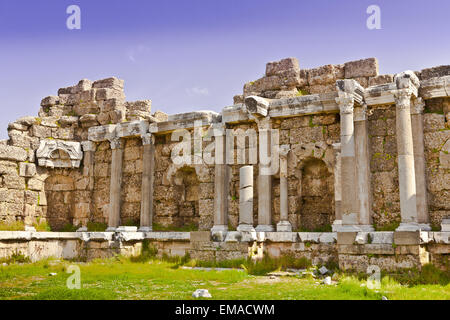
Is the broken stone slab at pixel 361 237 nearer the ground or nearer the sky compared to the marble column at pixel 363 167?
nearer the ground

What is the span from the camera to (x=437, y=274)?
1041 centimetres

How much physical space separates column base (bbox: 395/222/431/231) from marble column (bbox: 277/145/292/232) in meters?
2.94

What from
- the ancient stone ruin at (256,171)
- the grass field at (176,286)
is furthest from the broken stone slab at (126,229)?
the grass field at (176,286)

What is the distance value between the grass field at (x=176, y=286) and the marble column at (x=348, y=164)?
5.95 ft

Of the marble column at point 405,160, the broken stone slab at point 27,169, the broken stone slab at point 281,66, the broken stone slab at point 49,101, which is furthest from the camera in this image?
the broken stone slab at point 49,101

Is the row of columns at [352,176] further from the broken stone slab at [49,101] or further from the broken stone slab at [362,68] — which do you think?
the broken stone slab at [49,101]

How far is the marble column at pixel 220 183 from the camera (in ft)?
46.1

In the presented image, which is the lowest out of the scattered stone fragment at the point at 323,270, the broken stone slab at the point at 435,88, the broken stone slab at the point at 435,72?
the scattered stone fragment at the point at 323,270

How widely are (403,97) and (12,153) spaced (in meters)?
12.2

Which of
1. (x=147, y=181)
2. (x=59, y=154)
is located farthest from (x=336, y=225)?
(x=59, y=154)

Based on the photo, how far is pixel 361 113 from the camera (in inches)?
496
